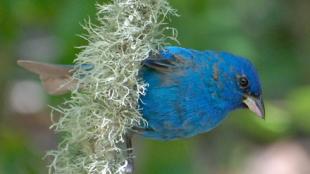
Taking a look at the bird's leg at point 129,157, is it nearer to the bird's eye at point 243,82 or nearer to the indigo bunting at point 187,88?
the indigo bunting at point 187,88

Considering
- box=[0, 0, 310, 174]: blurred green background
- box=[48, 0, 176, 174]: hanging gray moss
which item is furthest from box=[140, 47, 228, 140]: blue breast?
box=[48, 0, 176, 174]: hanging gray moss

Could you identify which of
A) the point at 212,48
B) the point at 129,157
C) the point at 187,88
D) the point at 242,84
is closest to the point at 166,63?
the point at 187,88

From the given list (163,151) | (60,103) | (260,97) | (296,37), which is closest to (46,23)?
(60,103)

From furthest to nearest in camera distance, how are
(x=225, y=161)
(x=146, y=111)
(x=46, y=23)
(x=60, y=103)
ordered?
(x=225, y=161) < (x=46, y=23) < (x=60, y=103) < (x=146, y=111)

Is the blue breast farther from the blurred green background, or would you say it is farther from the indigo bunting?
the blurred green background

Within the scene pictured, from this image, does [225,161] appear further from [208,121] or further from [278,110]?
[208,121]

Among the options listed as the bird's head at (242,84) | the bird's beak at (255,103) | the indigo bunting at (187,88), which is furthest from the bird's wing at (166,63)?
the bird's beak at (255,103)

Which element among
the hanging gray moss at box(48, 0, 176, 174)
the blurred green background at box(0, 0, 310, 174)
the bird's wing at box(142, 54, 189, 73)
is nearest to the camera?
the hanging gray moss at box(48, 0, 176, 174)

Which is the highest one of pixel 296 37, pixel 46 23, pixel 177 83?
pixel 296 37
